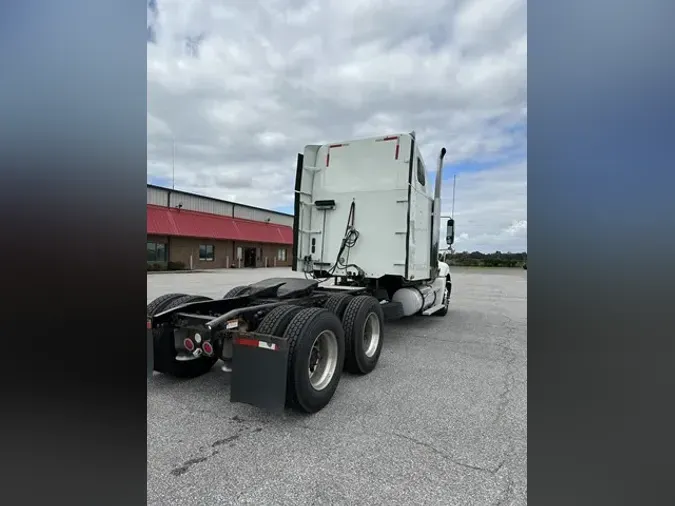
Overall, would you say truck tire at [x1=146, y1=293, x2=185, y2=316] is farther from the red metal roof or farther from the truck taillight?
the red metal roof

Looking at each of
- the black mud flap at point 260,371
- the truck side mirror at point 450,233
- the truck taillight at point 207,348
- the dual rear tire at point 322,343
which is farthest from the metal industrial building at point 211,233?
the black mud flap at point 260,371

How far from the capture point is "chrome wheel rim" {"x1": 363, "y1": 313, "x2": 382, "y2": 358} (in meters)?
5.46

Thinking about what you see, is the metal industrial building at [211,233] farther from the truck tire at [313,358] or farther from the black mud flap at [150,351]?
the truck tire at [313,358]

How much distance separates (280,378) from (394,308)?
12.2ft

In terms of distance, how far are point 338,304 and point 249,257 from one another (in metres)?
30.0

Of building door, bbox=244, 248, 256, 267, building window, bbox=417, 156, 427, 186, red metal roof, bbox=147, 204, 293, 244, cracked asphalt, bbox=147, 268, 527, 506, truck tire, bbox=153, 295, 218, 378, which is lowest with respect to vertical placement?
cracked asphalt, bbox=147, 268, 527, 506

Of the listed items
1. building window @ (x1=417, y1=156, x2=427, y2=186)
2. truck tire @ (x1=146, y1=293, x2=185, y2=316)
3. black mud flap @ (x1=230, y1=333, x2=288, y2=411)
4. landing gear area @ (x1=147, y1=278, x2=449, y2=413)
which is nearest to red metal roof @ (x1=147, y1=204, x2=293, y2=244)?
truck tire @ (x1=146, y1=293, x2=185, y2=316)

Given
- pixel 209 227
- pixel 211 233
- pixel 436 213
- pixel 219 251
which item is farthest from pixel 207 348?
pixel 219 251

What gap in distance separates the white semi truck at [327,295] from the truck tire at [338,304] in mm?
17

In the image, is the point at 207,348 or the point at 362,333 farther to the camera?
the point at 362,333

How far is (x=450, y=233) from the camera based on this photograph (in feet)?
29.1

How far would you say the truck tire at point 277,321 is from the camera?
3791mm

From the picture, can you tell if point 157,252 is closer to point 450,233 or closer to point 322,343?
point 450,233
